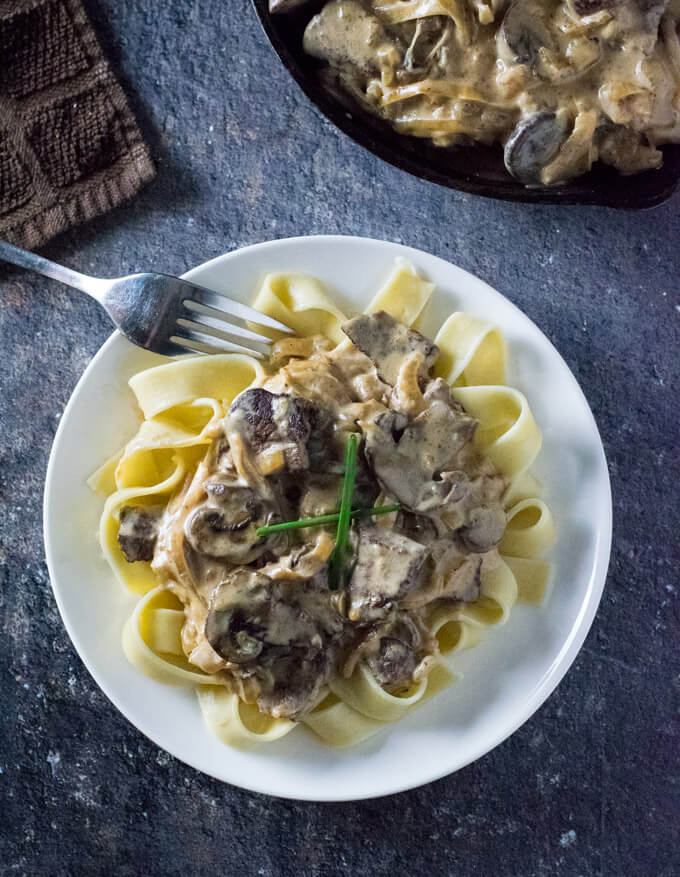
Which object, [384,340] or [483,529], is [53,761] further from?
[384,340]

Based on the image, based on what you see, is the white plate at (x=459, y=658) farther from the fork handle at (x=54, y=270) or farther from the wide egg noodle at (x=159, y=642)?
the fork handle at (x=54, y=270)

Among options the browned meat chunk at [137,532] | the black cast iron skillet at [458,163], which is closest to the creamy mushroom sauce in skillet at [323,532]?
the browned meat chunk at [137,532]

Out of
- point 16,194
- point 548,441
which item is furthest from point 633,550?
point 16,194

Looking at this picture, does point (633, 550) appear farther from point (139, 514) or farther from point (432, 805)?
point (139, 514)

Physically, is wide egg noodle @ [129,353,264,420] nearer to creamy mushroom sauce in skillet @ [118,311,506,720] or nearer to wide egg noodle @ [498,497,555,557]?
creamy mushroom sauce in skillet @ [118,311,506,720]

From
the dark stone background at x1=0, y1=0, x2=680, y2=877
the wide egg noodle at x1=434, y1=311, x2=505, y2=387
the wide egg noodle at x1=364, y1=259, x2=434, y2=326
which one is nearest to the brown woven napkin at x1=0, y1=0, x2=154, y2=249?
the dark stone background at x1=0, y1=0, x2=680, y2=877

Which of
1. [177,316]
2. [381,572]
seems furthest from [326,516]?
[177,316]
